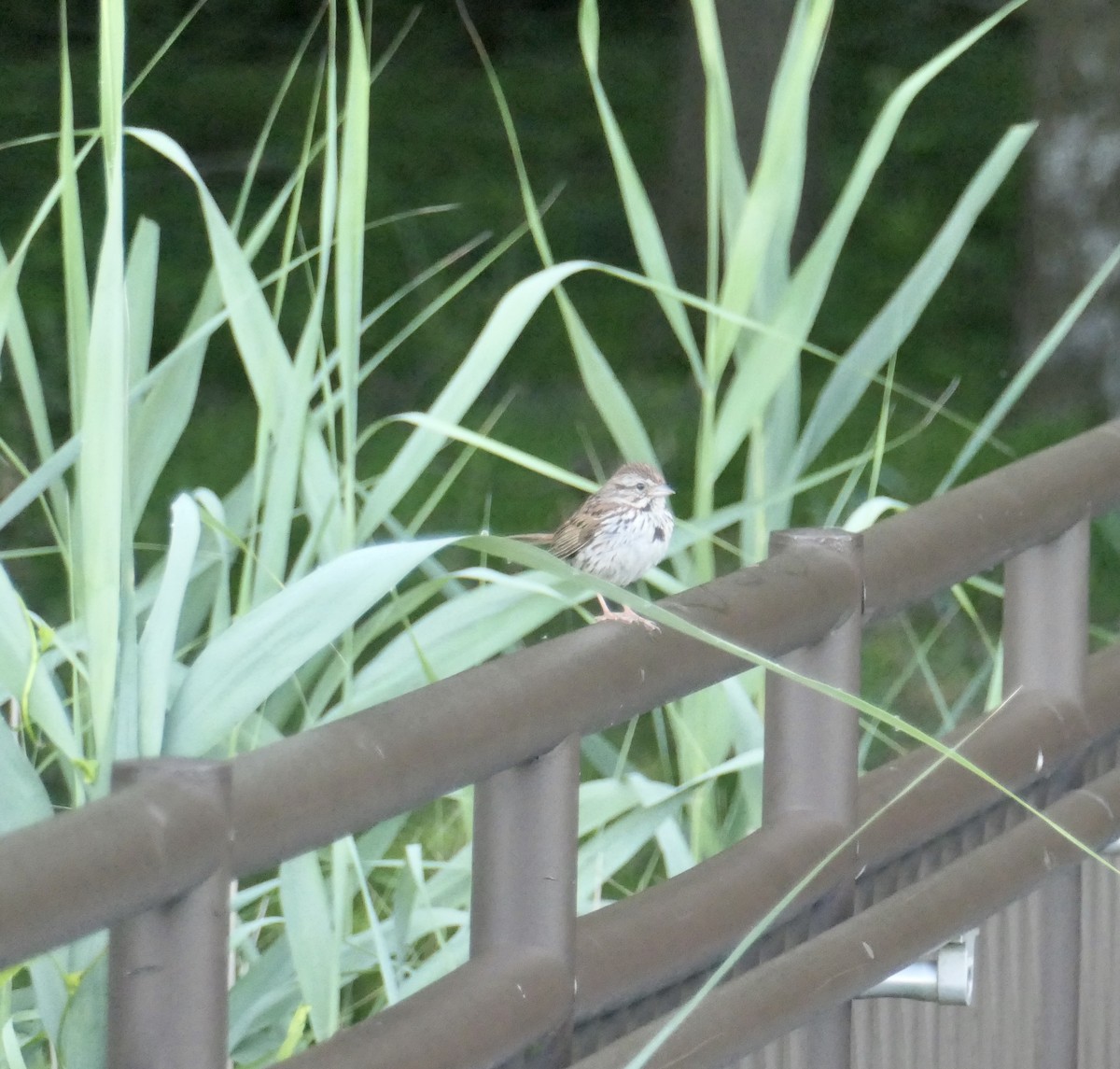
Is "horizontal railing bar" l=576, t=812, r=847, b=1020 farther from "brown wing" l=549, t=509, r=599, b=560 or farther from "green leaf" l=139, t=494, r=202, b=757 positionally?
"brown wing" l=549, t=509, r=599, b=560

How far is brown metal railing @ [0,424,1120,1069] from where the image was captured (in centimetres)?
107

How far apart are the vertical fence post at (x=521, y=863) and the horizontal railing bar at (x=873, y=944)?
0.11 m

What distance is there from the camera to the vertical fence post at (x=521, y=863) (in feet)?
4.39

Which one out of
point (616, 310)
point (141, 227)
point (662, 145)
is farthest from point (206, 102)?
point (141, 227)

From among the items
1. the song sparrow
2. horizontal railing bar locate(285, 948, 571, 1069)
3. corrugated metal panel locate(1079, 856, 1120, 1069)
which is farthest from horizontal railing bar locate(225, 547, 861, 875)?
the song sparrow

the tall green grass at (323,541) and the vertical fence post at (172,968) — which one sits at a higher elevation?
the tall green grass at (323,541)

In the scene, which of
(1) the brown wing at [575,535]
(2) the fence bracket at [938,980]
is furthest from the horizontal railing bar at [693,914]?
(1) the brown wing at [575,535]

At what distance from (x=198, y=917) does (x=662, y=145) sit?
956 centimetres

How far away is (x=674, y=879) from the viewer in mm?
1519

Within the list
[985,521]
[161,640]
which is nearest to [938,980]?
[985,521]

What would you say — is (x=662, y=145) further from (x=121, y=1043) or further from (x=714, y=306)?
(x=121, y=1043)

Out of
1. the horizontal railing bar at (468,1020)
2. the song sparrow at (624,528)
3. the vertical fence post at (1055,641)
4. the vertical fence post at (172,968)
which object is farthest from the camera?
the song sparrow at (624,528)

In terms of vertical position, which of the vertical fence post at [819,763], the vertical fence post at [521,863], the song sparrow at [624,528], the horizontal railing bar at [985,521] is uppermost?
the song sparrow at [624,528]

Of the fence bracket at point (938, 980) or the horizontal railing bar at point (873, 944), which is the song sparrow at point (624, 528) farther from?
the fence bracket at point (938, 980)
